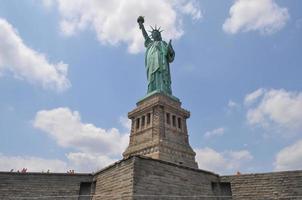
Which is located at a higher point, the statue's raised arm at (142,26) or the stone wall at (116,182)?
the statue's raised arm at (142,26)

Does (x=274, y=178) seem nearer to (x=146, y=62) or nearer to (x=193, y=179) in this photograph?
(x=193, y=179)

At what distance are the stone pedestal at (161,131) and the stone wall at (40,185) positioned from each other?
10.0 metres

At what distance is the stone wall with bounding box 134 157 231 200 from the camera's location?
38.1ft

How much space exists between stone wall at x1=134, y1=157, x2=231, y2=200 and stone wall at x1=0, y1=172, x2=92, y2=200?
354cm

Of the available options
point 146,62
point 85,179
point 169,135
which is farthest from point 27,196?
point 146,62

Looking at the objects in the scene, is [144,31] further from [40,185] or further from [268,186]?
[268,186]

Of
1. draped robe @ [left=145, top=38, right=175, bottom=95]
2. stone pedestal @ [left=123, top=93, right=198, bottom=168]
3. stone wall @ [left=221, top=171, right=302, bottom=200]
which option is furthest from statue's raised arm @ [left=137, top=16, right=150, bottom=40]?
stone wall @ [left=221, top=171, right=302, bottom=200]

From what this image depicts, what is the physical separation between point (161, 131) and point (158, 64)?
25.0 feet

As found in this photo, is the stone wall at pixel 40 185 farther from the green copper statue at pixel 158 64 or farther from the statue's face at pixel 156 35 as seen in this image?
the statue's face at pixel 156 35

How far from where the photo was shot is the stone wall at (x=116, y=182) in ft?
37.7

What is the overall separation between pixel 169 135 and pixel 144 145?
95.5 inches

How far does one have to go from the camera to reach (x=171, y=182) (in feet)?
41.1

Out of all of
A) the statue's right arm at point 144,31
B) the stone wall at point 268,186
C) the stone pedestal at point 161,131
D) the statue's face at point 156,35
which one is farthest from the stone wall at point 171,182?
the statue's right arm at point 144,31

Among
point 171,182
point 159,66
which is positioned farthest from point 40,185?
point 159,66
